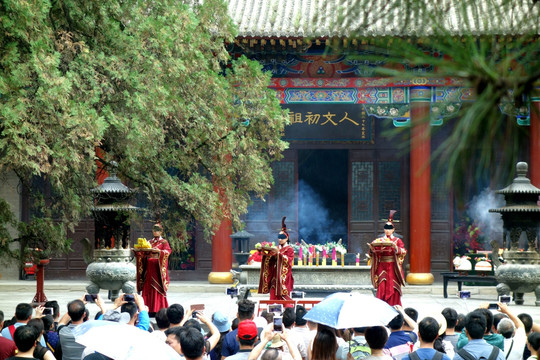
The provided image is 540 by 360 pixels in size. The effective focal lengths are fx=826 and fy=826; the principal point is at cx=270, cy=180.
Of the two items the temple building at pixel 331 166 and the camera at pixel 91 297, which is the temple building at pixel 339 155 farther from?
the camera at pixel 91 297

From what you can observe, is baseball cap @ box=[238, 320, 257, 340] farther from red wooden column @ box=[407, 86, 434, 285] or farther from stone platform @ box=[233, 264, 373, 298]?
red wooden column @ box=[407, 86, 434, 285]

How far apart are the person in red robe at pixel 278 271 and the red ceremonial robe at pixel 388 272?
148 cm

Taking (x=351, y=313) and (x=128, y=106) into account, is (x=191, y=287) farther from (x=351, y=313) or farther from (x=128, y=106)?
(x=351, y=313)

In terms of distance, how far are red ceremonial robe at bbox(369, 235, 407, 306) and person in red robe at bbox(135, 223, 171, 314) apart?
357 centimetres

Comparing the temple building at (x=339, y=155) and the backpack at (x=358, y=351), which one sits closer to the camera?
the backpack at (x=358, y=351)

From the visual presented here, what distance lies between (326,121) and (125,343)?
1492 centimetres

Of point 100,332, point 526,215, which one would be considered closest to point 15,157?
point 100,332

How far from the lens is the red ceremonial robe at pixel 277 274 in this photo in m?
14.3

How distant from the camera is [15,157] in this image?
8.28 m

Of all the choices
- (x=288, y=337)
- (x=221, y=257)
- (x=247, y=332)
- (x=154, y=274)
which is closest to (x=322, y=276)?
(x=221, y=257)

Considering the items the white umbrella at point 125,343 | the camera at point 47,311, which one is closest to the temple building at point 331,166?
the camera at point 47,311

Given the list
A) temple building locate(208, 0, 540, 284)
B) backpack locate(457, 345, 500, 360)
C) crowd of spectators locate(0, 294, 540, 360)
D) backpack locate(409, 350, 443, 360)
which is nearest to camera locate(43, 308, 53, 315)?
crowd of spectators locate(0, 294, 540, 360)

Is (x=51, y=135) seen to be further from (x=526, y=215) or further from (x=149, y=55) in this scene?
(x=526, y=215)

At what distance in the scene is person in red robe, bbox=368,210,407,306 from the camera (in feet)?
46.0
